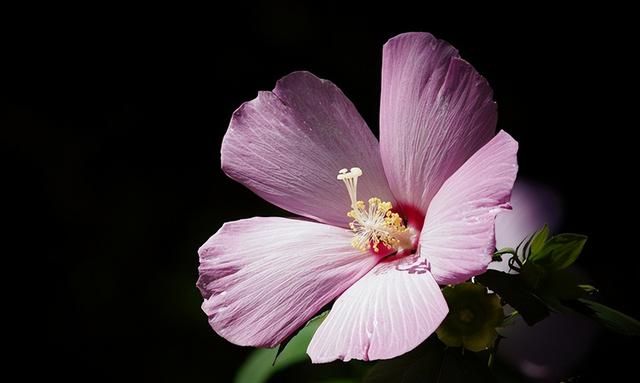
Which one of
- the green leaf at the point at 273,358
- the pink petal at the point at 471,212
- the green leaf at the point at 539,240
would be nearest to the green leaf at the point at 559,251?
the green leaf at the point at 539,240

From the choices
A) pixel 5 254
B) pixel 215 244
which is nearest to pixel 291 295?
pixel 215 244

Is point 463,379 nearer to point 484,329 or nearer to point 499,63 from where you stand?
point 484,329

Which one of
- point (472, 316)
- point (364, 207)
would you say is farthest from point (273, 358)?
point (472, 316)

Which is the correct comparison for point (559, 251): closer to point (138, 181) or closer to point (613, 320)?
point (613, 320)

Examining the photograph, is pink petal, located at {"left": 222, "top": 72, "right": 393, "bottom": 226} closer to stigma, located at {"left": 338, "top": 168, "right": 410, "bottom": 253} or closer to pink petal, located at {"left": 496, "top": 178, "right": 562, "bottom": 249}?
stigma, located at {"left": 338, "top": 168, "right": 410, "bottom": 253}

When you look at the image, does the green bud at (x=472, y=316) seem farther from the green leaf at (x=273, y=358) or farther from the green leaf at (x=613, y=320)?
the green leaf at (x=273, y=358)

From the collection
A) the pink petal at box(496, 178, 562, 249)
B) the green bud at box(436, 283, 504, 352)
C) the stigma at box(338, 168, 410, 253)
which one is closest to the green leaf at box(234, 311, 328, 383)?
the stigma at box(338, 168, 410, 253)
